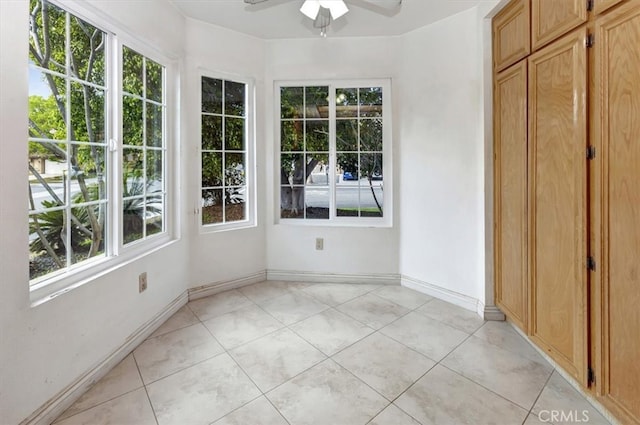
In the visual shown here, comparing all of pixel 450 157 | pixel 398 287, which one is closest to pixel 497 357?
pixel 398 287

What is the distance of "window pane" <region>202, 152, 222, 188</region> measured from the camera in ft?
10.2

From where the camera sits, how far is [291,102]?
138 inches

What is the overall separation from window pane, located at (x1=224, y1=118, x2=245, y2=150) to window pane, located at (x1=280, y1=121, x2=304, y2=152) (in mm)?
432

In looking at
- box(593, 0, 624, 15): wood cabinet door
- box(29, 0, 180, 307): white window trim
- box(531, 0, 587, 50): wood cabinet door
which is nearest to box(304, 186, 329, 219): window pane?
box(29, 0, 180, 307): white window trim

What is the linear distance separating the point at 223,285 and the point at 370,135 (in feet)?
7.22

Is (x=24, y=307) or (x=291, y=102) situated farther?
(x=291, y=102)

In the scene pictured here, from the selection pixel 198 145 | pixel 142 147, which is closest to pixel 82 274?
pixel 142 147

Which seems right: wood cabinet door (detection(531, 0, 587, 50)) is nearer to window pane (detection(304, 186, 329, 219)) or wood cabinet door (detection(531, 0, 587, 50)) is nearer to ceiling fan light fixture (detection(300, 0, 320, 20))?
ceiling fan light fixture (detection(300, 0, 320, 20))

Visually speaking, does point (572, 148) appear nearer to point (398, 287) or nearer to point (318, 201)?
point (398, 287)

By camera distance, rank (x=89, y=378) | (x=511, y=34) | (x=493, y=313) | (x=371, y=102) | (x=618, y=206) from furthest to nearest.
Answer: (x=371, y=102), (x=493, y=313), (x=511, y=34), (x=89, y=378), (x=618, y=206)

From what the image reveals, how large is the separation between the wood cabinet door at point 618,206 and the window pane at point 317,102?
2.36 m

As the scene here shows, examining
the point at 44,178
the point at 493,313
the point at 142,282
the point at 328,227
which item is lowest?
the point at 493,313

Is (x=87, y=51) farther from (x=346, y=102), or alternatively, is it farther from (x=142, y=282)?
(x=346, y=102)

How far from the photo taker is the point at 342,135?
137 inches
